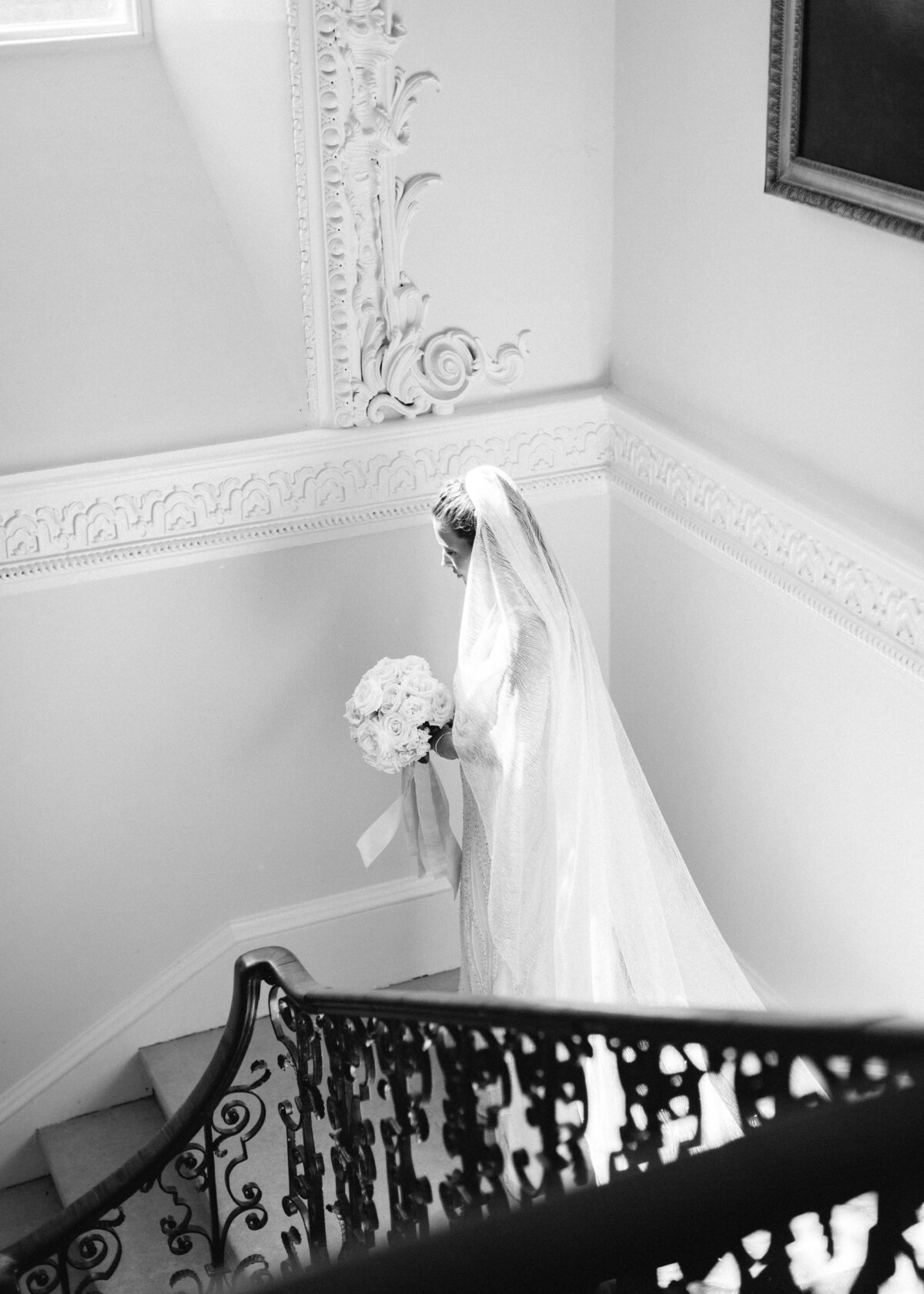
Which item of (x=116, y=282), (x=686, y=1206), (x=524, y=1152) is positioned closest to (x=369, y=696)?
(x=116, y=282)

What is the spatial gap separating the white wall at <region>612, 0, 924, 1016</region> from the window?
1.43 meters

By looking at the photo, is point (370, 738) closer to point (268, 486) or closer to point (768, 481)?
point (268, 486)

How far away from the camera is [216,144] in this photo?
172 inches

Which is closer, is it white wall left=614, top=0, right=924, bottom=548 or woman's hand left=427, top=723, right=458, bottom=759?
white wall left=614, top=0, right=924, bottom=548

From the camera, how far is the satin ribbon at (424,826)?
4.42 meters

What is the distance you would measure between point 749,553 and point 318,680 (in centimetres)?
141

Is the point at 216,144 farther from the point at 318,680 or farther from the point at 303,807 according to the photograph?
the point at 303,807

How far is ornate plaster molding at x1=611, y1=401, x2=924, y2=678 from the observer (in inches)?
152

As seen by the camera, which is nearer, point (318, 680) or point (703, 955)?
point (703, 955)

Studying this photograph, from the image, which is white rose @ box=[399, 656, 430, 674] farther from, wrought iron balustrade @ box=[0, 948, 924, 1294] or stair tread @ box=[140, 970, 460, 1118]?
stair tread @ box=[140, 970, 460, 1118]

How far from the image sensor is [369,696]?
4207mm

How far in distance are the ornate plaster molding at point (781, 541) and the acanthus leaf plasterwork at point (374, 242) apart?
49 cm

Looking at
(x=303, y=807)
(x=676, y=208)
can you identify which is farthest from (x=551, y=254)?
(x=303, y=807)

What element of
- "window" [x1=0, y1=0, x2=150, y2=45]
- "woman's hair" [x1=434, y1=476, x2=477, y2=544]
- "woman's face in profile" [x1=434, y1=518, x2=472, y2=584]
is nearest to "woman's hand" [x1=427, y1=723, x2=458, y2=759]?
"woman's face in profile" [x1=434, y1=518, x2=472, y2=584]
